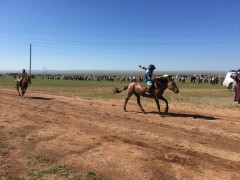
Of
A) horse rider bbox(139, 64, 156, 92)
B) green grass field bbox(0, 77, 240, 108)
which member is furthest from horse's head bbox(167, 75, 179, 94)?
green grass field bbox(0, 77, 240, 108)

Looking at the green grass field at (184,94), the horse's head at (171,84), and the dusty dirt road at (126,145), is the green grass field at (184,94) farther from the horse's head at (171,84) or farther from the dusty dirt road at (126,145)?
the dusty dirt road at (126,145)

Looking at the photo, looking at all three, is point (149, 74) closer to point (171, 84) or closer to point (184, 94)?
point (171, 84)

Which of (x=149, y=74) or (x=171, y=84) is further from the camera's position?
(x=149, y=74)

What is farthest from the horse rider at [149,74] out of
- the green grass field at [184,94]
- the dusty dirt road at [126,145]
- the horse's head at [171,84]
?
the green grass field at [184,94]

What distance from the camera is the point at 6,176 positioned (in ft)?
20.7

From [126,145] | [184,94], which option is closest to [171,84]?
[126,145]

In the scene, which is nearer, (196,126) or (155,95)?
(196,126)

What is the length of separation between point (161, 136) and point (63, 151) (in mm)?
3278

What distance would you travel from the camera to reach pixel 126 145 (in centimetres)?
845

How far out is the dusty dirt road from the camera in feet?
21.6

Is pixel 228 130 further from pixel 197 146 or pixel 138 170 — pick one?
pixel 138 170

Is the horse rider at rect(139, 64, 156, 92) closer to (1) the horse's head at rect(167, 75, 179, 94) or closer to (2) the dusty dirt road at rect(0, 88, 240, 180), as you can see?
(1) the horse's head at rect(167, 75, 179, 94)

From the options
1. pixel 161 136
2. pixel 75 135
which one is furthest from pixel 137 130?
pixel 75 135

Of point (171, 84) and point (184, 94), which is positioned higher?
point (171, 84)
